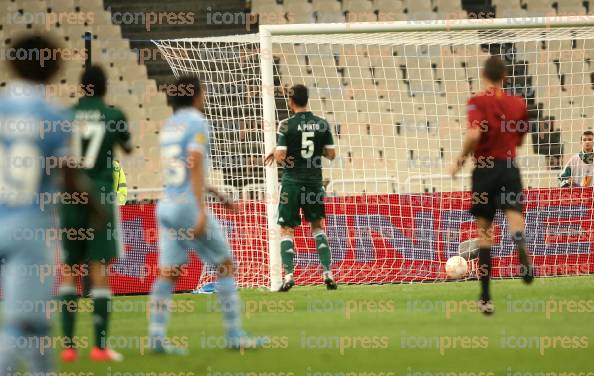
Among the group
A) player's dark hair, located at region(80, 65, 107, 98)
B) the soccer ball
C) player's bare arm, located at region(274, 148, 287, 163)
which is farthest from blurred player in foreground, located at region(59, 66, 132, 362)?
the soccer ball

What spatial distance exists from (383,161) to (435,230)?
2.99 m

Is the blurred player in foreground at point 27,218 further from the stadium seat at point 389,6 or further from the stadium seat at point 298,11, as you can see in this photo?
the stadium seat at point 389,6

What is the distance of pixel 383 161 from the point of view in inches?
606

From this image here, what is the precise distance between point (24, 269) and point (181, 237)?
1.94 metres

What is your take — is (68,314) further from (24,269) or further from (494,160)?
(494,160)

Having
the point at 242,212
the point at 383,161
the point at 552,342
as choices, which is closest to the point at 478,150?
the point at 552,342

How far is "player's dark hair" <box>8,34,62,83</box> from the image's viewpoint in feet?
14.9

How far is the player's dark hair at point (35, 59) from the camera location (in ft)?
14.9

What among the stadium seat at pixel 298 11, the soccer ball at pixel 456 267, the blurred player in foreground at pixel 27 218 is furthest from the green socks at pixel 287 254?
the stadium seat at pixel 298 11

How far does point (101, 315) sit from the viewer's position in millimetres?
5875

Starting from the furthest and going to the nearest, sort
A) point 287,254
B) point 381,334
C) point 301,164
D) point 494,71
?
point 287,254, point 301,164, point 494,71, point 381,334

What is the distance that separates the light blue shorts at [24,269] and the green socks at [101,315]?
1.57 m

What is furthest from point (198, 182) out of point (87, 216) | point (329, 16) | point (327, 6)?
point (327, 6)

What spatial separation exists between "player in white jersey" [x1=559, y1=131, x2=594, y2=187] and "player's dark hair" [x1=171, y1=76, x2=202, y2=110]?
23.5 feet
